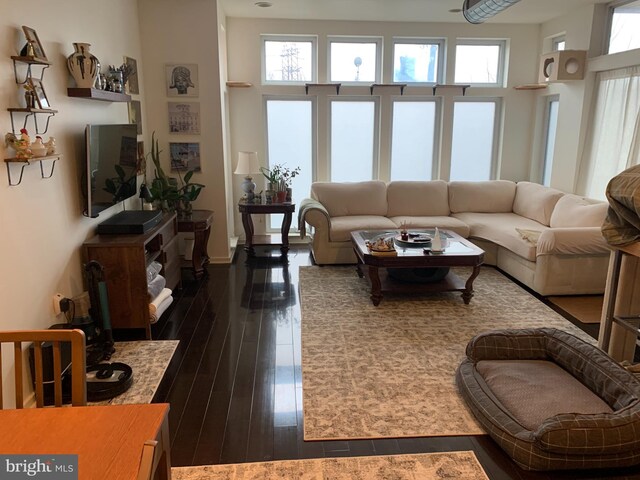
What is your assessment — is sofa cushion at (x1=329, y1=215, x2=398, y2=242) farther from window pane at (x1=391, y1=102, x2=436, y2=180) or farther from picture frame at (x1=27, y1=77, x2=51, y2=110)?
picture frame at (x1=27, y1=77, x2=51, y2=110)

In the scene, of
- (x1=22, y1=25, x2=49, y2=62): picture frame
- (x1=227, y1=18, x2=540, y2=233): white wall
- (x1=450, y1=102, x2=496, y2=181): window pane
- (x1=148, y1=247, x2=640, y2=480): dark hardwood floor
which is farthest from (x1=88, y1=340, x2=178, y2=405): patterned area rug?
(x1=450, y1=102, x2=496, y2=181): window pane

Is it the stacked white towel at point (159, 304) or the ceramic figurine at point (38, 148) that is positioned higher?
the ceramic figurine at point (38, 148)

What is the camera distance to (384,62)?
246 inches

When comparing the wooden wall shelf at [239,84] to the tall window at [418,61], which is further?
the tall window at [418,61]

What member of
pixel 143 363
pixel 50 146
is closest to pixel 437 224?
pixel 143 363

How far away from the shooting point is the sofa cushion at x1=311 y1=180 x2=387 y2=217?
5.84 metres

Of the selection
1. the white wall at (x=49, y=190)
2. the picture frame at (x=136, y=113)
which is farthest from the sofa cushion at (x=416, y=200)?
the white wall at (x=49, y=190)

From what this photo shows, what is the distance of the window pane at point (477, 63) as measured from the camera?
639 cm

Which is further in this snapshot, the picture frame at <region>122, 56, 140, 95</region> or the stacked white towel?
the picture frame at <region>122, 56, 140, 95</region>

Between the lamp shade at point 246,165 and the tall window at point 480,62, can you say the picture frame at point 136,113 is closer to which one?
the lamp shade at point 246,165

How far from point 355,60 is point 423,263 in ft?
11.2

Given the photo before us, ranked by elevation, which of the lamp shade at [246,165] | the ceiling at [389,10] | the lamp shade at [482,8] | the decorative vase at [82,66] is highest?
the ceiling at [389,10]

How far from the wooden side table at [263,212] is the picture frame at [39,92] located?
2852 mm

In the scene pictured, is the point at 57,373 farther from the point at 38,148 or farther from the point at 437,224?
the point at 437,224
